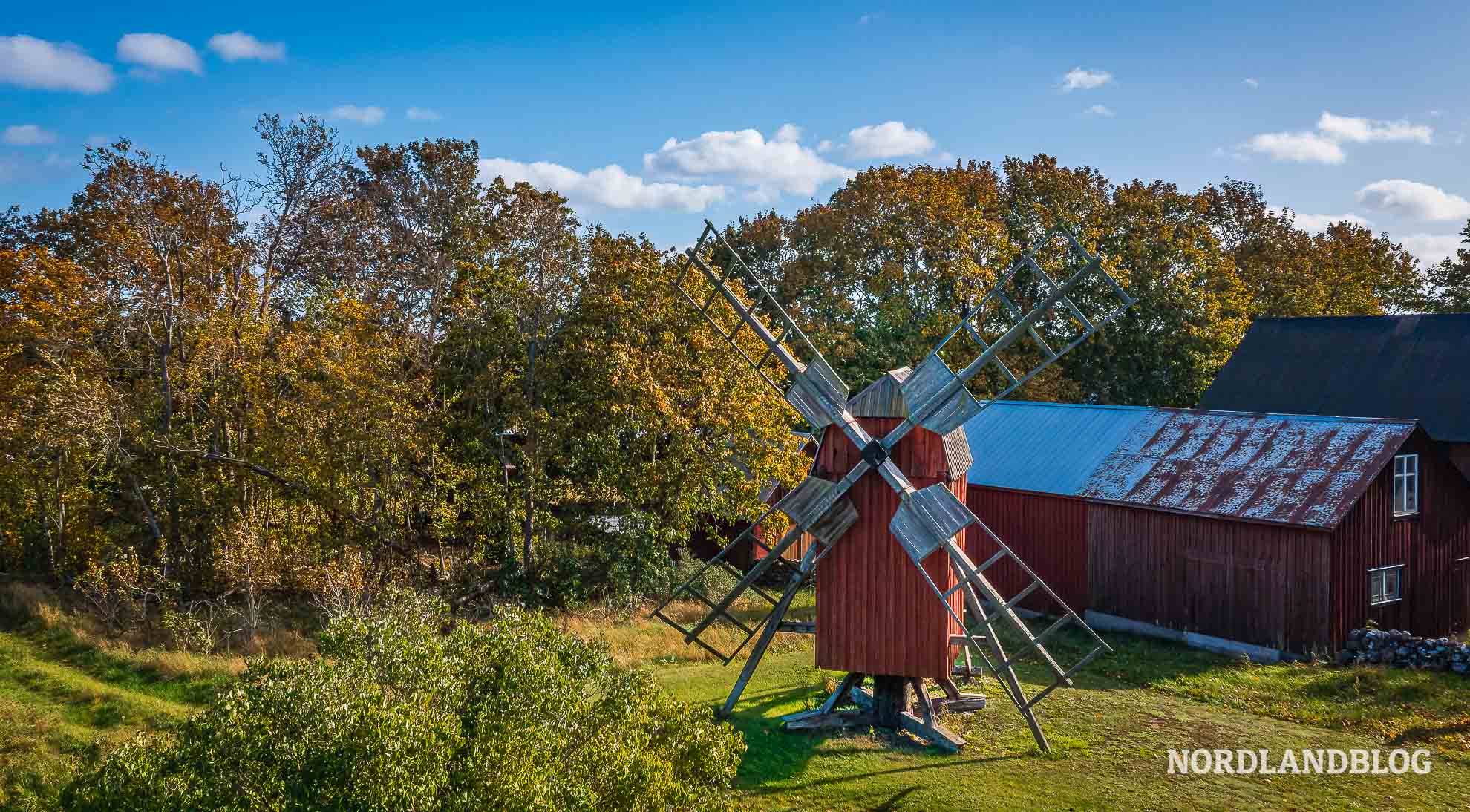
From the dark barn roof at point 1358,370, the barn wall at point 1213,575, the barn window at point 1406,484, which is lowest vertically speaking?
the barn wall at point 1213,575

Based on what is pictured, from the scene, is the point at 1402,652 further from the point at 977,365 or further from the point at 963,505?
the point at 977,365

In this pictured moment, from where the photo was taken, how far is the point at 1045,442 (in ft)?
84.6

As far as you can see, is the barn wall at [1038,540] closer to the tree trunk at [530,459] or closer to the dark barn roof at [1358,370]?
the tree trunk at [530,459]

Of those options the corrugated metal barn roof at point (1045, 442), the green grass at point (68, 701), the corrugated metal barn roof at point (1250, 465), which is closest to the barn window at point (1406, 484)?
the corrugated metal barn roof at point (1250, 465)

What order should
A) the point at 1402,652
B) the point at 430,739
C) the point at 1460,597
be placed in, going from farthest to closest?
the point at 1460,597
the point at 1402,652
the point at 430,739

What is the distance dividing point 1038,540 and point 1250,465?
5.34m

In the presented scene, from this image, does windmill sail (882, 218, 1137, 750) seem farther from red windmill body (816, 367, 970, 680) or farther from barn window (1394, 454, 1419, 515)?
barn window (1394, 454, 1419, 515)

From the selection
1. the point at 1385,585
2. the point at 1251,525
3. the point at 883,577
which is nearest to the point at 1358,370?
the point at 1385,585

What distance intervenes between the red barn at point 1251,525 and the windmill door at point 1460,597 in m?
0.04

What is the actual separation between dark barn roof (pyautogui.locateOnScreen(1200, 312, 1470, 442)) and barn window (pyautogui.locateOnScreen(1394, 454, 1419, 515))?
845 cm

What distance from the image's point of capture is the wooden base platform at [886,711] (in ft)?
46.0

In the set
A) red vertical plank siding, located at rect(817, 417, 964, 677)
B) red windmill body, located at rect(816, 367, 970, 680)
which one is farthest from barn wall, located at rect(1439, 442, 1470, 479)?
red vertical plank siding, located at rect(817, 417, 964, 677)

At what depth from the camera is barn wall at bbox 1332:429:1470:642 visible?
1919 centimetres

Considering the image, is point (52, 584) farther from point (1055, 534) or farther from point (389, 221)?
point (1055, 534)
